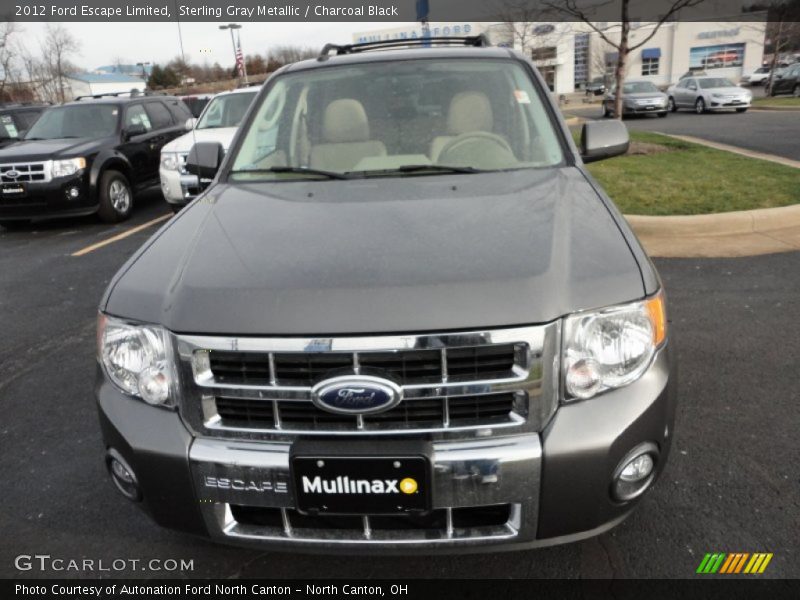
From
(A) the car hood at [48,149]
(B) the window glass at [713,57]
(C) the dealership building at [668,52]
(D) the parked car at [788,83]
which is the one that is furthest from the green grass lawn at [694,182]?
(B) the window glass at [713,57]

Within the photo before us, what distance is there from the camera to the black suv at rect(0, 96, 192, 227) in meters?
8.85

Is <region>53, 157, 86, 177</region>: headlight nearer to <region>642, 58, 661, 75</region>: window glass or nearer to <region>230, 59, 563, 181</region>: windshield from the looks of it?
<region>230, 59, 563, 181</region>: windshield

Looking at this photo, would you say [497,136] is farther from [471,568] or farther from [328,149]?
[471,568]

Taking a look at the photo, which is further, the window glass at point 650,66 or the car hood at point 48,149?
the window glass at point 650,66

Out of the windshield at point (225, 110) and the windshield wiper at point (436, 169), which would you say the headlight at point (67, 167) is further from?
the windshield wiper at point (436, 169)

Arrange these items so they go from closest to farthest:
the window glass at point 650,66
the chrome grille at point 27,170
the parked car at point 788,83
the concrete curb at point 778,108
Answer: the chrome grille at point 27,170, the concrete curb at point 778,108, the parked car at point 788,83, the window glass at point 650,66

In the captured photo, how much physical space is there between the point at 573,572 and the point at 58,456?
8.23 ft

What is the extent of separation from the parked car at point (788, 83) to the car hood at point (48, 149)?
33.1m

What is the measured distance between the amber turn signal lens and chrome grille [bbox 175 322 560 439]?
14.9 inches

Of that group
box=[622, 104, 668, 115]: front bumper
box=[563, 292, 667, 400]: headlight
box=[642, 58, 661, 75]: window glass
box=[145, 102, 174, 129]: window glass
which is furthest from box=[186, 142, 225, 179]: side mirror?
box=[642, 58, 661, 75]: window glass

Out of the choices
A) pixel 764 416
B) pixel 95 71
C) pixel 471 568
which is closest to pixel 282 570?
pixel 471 568

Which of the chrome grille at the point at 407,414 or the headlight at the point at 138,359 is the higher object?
the headlight at the point at 138,359

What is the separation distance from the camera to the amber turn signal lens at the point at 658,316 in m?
2.01

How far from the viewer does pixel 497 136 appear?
3.16 meters
